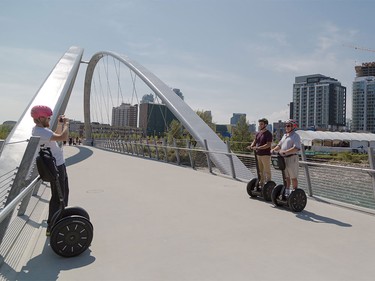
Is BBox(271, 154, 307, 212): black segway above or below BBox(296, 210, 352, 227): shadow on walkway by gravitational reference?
above

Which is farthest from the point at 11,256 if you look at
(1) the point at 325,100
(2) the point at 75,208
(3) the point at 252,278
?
(1) the point at 325,100

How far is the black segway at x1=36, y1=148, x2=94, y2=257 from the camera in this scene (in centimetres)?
325

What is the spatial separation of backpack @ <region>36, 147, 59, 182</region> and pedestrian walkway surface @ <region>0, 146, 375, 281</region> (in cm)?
89

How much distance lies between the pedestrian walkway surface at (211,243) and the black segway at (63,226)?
0.12 m

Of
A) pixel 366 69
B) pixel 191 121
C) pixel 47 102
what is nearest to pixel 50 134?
pixel 47 102

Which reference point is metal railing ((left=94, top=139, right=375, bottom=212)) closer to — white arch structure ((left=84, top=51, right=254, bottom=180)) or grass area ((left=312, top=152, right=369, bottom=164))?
grass area ((left=312, top=152, right=369, bottom=164))

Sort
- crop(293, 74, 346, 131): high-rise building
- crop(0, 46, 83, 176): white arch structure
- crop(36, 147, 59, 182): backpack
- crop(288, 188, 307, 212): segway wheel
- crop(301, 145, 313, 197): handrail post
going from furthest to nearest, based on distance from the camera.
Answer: crop(293, 74, 346, 131): high-rise building → crop(301, 145, 313, 197): handrail post → crop(288, 188, 307, 212): segway wheel → crop(0, 46, 83, 176): white arch structure → crop(36, 147, 59, 182): backpack

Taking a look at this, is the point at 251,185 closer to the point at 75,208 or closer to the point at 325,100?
the point at 75,208

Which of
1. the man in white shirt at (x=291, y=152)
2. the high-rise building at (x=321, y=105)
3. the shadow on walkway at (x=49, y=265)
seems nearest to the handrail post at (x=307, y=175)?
the man in white shirt at (x=291, y=152)

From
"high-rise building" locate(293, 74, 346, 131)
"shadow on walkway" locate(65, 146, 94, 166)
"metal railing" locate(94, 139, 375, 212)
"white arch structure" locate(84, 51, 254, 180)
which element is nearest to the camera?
"metal railing" locate(94, 139, 375, 212)

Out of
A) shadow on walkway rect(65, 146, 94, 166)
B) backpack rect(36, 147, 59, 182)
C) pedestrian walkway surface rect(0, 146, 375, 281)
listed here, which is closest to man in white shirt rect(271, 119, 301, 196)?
pedestrian walkway surface rect(0, 146, 375, 281)

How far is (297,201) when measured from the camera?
218 inches

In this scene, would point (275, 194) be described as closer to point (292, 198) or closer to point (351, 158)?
point (292, 198)

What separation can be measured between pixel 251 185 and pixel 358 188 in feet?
6.59
